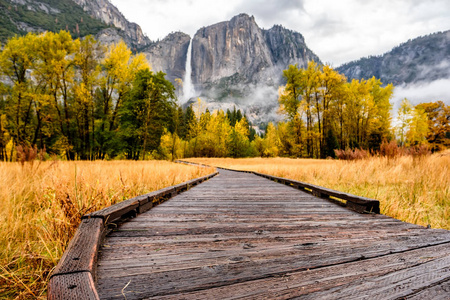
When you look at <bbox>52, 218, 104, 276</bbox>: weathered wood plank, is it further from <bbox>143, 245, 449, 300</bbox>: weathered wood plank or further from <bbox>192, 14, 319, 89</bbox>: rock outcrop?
<bbox>192, 14, 319, 89</bbox>: rock outcrop

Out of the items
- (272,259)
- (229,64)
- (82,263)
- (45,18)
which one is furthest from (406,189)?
(45,18)

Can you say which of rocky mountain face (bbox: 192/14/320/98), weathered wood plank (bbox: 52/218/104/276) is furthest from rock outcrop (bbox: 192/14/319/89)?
weathered wood plank (bbox: 52/218/104/276)

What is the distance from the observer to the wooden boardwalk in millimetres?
1223

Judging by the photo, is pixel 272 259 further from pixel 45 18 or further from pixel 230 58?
pixel 45 18

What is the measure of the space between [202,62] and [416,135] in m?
162

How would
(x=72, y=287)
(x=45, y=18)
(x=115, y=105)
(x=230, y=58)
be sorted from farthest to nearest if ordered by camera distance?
1. (x=230, y=58)
2. (x=45, y=18)
3. (x=115, y=105)
4. (x=72, y=287)

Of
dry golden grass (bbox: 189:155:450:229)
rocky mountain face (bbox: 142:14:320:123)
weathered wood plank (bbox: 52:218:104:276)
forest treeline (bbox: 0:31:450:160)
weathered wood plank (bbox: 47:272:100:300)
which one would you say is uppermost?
rocky mountain face (bbox: 142:14:320:123)

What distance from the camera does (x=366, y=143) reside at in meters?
28.6

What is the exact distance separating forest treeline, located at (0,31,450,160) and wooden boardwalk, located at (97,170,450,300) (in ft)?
38.6

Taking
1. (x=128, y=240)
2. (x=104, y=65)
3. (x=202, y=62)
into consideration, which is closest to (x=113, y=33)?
(x=202, y=62)

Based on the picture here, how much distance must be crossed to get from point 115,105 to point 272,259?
2391 centimetres

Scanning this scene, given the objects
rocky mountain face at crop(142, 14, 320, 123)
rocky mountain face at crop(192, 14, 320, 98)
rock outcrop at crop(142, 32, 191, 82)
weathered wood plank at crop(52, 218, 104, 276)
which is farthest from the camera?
rock outcrop at crop(142, 32, 191, 82)

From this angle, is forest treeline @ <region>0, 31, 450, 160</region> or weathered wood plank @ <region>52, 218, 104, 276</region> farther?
forest treeline @ <region>0, 31, 450, 160</region>

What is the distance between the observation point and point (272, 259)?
1.64 meters
